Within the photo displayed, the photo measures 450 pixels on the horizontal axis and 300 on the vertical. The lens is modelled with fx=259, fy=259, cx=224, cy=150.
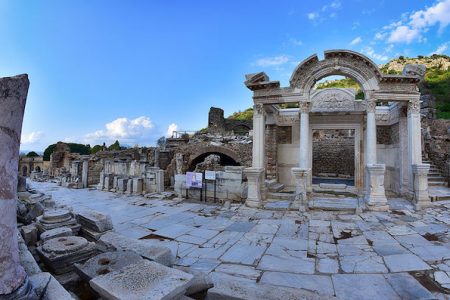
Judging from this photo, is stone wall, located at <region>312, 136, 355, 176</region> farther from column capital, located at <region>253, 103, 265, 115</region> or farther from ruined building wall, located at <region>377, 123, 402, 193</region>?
column capital, located at <region>253, 103, 265, 115</region>

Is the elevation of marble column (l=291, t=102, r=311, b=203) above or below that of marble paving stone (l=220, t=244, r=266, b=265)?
above

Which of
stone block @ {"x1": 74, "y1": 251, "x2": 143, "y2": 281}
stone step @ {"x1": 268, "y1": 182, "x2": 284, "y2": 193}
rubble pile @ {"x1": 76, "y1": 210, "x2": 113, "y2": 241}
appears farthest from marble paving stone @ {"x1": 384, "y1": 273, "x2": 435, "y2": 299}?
stone step @ {"x1": 268, "y1": 182, "x2": 284, "y2": 193}

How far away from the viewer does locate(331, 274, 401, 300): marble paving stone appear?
11.2 ft

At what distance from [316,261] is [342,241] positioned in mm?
1359

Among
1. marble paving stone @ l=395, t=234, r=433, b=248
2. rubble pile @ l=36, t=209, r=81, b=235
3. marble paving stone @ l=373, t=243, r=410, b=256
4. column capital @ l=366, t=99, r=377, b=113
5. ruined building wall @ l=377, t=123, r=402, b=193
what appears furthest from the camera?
ruined building wall @ l=377, t=123, r=402, b=193

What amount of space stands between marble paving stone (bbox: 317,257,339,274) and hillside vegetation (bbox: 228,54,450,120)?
2257cm

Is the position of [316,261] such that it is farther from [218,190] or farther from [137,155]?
[137,155]

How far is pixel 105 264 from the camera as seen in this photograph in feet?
11.0

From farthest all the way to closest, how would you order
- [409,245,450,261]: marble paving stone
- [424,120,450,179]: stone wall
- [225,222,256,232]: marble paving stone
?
[424,120,450,179]: stone wall → [225,222,256,232]: marble paving stone → [409,245,450,261]: marble paving stone

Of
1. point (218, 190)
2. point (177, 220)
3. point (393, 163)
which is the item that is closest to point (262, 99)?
point (218, 190)

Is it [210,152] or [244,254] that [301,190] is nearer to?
[244,254]

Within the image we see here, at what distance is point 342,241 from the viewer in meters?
5.59

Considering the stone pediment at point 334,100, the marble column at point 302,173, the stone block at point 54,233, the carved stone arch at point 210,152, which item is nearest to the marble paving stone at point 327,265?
the marble column at point 302,173

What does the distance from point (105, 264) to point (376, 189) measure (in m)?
8.24
